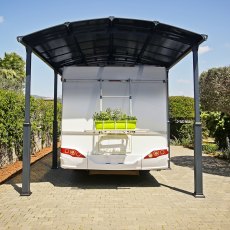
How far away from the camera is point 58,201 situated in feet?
19.8

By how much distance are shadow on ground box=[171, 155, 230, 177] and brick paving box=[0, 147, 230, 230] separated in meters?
0.48

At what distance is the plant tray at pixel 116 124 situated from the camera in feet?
22.7

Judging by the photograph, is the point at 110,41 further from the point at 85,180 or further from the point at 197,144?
the point at 85,180

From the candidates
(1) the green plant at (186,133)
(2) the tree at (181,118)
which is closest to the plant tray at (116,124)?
(1) the green plant at (186,133)

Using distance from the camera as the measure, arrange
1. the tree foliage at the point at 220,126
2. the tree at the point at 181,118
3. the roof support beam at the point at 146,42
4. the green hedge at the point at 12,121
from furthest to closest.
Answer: the tree at the point at 181,118 → the tree foliage at the point at 220,126 → the green hedge at the point at 12,121 → the roof support beam at the point at 146,42

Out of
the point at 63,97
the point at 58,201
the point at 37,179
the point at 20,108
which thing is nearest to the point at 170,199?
the point at 58,201

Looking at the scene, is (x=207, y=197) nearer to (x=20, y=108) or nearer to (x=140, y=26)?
(x=140, y=26)

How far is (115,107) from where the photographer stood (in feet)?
24.3

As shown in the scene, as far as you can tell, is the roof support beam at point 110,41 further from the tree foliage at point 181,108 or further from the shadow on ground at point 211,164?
the tree foliage at point 181,108

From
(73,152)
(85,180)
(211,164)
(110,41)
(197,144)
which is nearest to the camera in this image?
(197,144)

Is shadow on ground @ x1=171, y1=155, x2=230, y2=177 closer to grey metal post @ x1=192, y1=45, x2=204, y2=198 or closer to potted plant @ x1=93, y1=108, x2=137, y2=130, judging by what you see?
grey metal post @ x1=192, y1=45, x2=204, y2=198

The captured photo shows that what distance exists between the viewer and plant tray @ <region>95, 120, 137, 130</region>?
6926mm

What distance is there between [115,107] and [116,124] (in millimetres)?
A: 616

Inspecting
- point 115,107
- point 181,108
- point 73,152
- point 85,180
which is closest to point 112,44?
point 115,107
